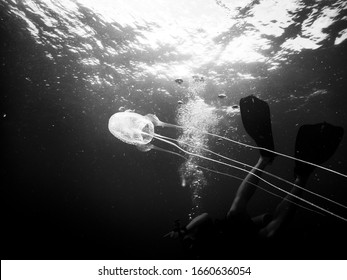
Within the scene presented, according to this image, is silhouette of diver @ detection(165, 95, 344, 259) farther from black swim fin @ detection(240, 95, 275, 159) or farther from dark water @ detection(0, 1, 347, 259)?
dark water @ detection(0, 1, 347, 259)

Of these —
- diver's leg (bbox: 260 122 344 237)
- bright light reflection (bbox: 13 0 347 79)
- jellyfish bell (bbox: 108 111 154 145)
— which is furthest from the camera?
bright light reflection (bbox: 13 0 347 79)

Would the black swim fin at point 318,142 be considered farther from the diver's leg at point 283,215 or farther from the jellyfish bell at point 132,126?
the jellyfish bell at point 132,126

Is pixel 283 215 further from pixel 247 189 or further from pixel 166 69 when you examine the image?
pixel 166 69

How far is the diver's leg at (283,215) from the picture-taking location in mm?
4703

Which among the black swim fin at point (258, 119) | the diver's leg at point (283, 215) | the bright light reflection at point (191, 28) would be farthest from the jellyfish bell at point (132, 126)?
the bright light reflection at point (191, 28)

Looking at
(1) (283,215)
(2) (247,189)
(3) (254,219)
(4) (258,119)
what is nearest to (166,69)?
(4) (258,119)

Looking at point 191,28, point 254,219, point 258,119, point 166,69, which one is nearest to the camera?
point 258,119

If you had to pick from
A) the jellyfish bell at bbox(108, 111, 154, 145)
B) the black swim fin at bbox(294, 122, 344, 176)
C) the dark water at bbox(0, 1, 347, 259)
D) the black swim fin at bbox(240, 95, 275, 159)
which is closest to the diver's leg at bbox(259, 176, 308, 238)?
the dark water at bbox(0, 1, 347, 259)

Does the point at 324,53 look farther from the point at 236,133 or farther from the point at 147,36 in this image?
the point at 236,133

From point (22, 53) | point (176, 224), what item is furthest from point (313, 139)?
point (22, 53)

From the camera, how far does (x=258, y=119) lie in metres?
5.17

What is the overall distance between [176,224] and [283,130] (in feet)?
72.7

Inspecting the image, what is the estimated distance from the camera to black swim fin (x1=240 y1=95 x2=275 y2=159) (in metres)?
5.13

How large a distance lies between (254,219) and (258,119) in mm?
2175
